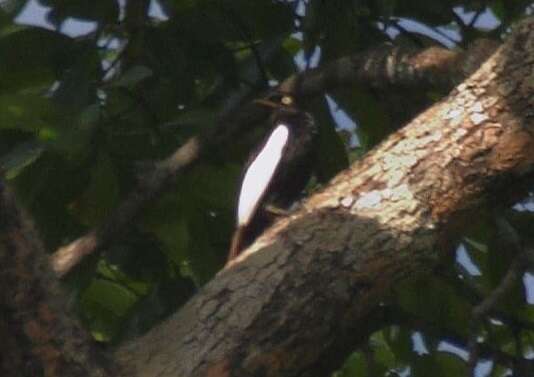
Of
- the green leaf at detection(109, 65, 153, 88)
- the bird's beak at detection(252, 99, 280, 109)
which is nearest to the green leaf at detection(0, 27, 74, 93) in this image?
the green leaf at detection(109, 65, 153, 88)

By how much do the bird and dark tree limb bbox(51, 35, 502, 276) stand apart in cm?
9

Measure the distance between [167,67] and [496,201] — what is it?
0.82m

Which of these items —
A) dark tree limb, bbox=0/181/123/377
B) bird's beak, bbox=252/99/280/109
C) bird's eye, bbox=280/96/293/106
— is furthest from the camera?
bird's eye, bbox=280/96/293/106

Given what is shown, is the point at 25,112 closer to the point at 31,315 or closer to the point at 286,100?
the point at 31,315

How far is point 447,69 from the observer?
3.82 metres

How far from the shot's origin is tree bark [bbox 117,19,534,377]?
3.26 m

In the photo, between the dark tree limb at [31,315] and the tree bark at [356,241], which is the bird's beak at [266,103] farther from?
the dark tree limb at [31,315]

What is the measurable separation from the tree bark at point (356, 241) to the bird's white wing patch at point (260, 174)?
0.57 metres

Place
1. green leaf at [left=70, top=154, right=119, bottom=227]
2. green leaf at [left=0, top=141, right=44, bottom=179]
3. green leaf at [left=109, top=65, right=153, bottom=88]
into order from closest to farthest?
green leaf at [left=0, top=141, right=44, bottom=179] → green leaf at [left=109, top=65, right=153, bottom=88] → green leaf at [left=70, top=154, right=119, bottom=227]

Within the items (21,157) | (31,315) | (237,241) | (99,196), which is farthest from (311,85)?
(31,315)

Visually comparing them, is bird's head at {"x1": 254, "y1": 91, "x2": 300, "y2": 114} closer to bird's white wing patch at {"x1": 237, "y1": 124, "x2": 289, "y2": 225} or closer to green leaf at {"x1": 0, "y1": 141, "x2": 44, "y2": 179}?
bird's white wing patch at {"x1": 237, "y1": 124, "x2": 289, "y2": 225}

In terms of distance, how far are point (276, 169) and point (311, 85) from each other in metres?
0.93

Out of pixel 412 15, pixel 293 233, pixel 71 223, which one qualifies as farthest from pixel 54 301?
pixel 412 15

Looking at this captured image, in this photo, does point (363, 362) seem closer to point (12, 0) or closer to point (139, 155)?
point (139, 155)
